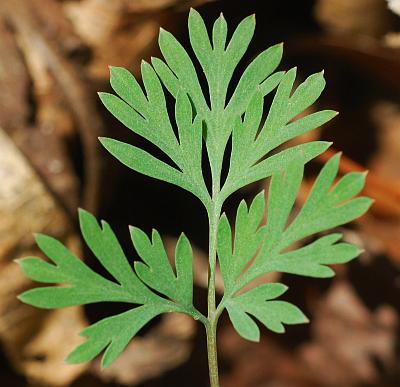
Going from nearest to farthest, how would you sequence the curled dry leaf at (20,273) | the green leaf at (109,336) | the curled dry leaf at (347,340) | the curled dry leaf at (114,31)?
the green leaf at (109,336) → the curled dry leaf at (20,273) → the curled dry leaf at (114,31) → the curled dry leaf at (347,340)

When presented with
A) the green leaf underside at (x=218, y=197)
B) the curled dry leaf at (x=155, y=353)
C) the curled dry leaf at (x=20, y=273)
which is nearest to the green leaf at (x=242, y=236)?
the green leaf underside at (x=218, y=197)

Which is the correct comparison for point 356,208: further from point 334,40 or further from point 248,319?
point 334,40

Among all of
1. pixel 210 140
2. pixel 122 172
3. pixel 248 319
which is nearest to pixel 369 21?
pixel 122 172

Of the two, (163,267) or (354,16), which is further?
(354,16)

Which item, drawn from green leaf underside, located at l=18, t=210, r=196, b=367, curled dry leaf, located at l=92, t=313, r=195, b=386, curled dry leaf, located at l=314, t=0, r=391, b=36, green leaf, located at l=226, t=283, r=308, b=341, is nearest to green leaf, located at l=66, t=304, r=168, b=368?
green leaf underside, located at l=18, t=210, r=196, b=367

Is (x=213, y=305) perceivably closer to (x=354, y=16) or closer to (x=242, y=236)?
(x=242, y=236)

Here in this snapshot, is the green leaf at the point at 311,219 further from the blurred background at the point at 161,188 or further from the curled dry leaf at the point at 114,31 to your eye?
the curled dry leaf at the point at 114,31

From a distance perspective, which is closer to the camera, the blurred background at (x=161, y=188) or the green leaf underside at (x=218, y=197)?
the green leaf underside at (x=218, y=197)

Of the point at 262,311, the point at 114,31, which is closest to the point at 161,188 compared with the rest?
the point at 114,31
